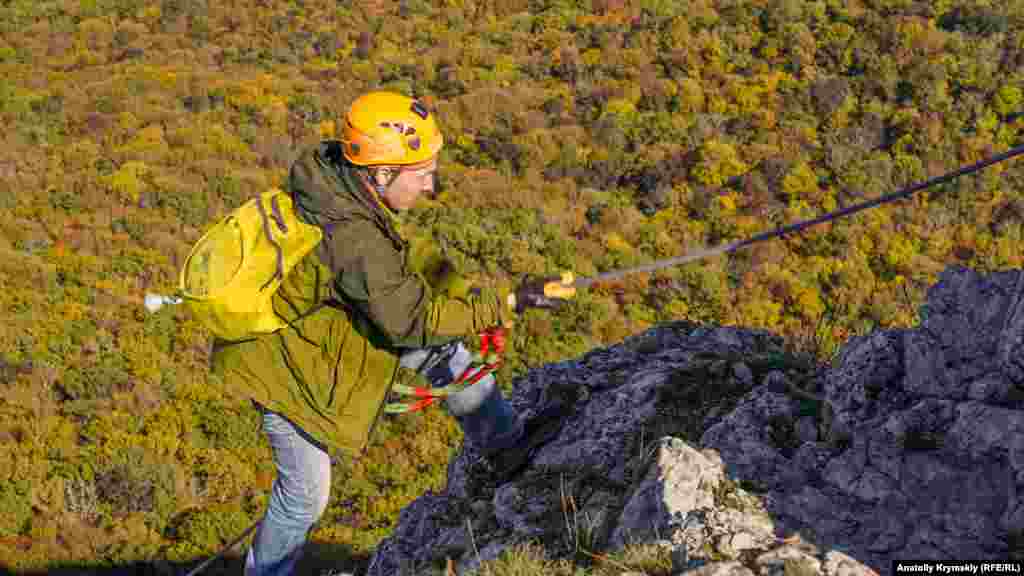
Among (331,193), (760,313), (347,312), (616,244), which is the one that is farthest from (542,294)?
(616,244)

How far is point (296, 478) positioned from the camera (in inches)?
124

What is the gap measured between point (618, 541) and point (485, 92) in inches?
653

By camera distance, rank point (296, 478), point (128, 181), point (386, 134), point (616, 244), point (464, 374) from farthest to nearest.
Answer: point (128, 181)
point (616, 244)
point (464, 374)
point (296, 478)
point (386, 134)

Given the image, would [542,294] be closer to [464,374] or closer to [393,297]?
[393,297]

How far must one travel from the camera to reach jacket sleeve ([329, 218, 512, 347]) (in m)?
2.64

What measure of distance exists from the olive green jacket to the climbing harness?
0.41m

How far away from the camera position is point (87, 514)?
7867 millimetres

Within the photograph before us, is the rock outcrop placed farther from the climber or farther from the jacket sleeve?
the jacket sleeve

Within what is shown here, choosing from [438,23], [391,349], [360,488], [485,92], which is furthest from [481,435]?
[438,23]

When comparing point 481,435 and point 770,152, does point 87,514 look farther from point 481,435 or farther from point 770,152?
point 770,152

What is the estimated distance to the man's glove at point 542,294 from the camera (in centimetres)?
302

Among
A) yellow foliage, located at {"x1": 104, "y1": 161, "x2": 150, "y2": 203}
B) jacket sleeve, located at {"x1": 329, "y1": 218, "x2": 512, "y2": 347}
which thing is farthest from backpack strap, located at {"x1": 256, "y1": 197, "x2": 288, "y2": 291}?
yellow foliage, located at {"x1": 104, "y1": 161, "x2": 150, "y2": 203}

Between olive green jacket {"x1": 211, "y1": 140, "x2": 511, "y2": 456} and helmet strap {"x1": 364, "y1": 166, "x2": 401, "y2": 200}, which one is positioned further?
helmet strap {"x1": 364, "y1": 166, "x2": 401, "y2": 200}

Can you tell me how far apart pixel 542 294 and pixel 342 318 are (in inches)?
29.8
